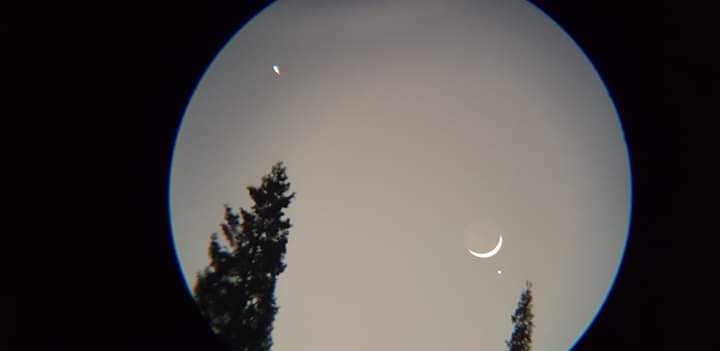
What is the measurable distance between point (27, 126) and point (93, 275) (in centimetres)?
345

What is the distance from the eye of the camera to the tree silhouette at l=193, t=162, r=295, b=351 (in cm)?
1239

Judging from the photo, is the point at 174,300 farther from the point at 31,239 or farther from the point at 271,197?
the point at 271,197

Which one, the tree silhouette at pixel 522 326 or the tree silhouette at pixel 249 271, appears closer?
the tree silhouette at pixel 249 271

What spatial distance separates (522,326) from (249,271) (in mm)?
16846

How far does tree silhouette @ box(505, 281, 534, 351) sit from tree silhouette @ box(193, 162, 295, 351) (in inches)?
594

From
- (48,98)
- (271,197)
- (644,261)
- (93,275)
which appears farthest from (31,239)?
(644,261)

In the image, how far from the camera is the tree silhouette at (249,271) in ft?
40.7

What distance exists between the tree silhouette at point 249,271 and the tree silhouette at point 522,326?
15099 millimetres

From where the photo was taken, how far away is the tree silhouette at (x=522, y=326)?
2131cm

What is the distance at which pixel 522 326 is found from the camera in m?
21.6

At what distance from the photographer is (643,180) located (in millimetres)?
9570

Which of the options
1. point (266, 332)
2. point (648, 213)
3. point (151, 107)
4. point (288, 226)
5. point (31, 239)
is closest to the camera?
point (31, 239)

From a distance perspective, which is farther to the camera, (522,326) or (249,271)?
(522,326)

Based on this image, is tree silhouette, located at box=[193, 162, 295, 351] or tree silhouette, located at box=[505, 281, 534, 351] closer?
tree silhouette, located at box=[193, 162, 295, 351]
